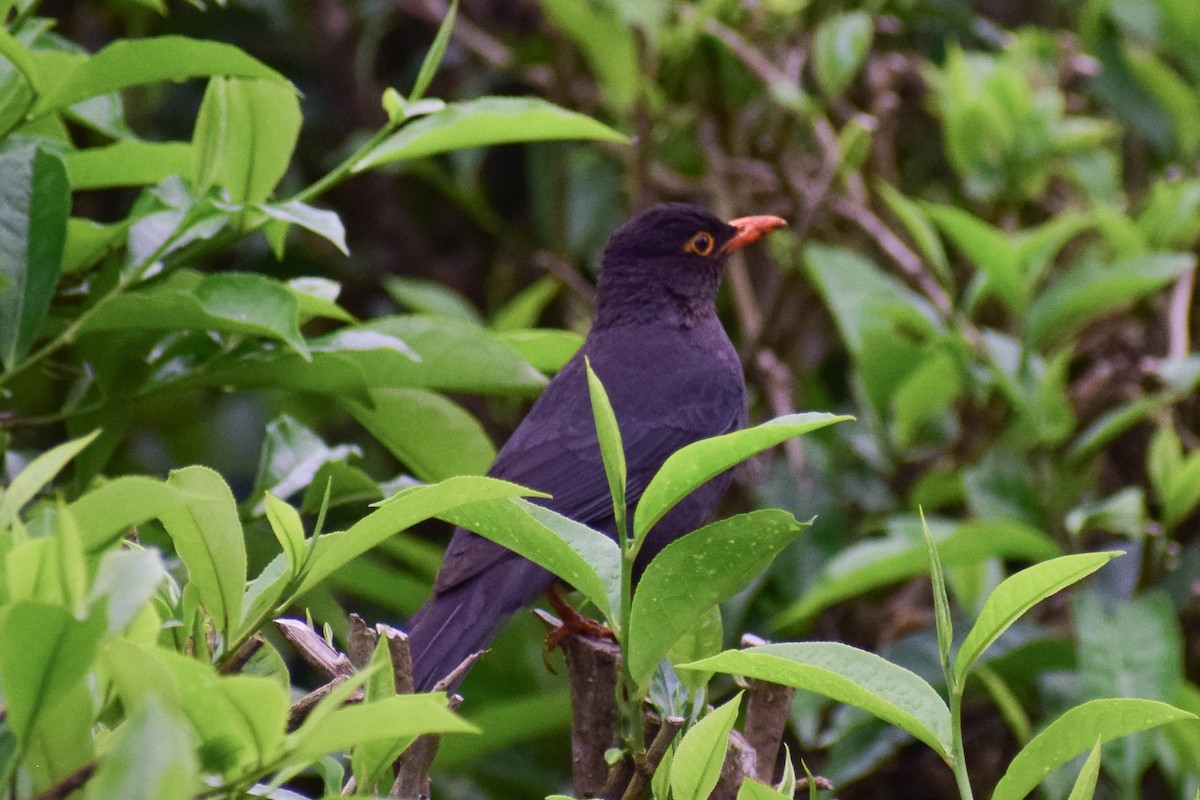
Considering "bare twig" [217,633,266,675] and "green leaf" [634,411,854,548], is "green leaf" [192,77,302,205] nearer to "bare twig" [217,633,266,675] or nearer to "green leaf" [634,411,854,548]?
"bare twig" [217,633,266,675]

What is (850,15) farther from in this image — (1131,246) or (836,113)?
(1131,246)

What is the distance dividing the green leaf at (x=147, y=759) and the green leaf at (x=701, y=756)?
69 cm

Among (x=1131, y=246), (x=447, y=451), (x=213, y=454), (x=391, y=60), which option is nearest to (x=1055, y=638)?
(x=1131, y=246)

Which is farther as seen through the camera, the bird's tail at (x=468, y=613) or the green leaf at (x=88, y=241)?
the bird's tail at (x=468, y=613)

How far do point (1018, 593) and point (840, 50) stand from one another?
11.1ft

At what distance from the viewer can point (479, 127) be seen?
8.63 ft

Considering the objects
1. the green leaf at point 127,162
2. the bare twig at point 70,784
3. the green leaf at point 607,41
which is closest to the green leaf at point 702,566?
the bare twig at point 70,784

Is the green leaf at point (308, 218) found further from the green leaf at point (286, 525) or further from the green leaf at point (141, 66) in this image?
the green leaf at point (286, 525)

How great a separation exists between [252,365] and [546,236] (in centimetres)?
314

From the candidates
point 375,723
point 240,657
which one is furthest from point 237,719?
point 240,657

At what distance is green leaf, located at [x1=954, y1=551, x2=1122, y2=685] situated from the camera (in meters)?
1.60

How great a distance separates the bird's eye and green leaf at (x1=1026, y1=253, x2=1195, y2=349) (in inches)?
40.7

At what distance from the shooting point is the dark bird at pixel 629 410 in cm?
331

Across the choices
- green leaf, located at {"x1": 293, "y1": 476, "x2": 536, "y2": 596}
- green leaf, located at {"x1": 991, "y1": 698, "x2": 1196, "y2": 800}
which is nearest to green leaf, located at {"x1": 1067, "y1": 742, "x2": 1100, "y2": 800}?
green leaf, located at {"x1": 991, "y1": 698, "x2": 1196, "y2": 800}
